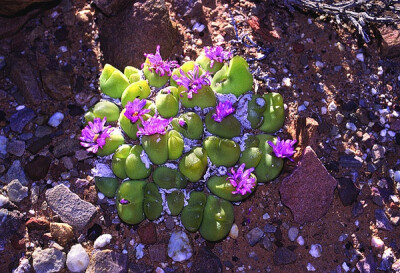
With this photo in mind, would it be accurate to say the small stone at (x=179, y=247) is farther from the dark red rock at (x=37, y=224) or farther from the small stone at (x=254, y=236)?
the dark red rock at (x=37, y=224)

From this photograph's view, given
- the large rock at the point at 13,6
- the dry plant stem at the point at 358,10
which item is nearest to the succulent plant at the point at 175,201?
the dry plant stem at the point at 358,10

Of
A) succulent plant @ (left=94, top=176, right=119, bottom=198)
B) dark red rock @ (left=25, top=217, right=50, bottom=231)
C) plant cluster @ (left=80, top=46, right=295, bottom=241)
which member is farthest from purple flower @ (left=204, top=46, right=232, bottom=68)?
dark red rock @ (left=25, top=217, right=50, bottom=231)

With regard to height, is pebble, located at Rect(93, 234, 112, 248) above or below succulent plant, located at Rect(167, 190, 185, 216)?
below

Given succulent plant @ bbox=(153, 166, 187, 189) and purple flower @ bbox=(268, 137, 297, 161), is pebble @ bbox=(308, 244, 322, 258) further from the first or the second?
succulent plant @ bbox=(153, 166, 187, 189)

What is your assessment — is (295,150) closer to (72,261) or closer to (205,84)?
(205,84)

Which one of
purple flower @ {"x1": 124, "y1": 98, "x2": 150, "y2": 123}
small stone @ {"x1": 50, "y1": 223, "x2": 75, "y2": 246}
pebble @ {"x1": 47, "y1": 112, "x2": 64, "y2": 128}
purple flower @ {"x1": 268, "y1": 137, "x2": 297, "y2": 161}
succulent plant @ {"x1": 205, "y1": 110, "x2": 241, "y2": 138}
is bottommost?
small stone @ {"x1": 50, "y1": 223, "x2": 75, "y2": 246}

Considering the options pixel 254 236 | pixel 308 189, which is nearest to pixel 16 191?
pixel 254 236
